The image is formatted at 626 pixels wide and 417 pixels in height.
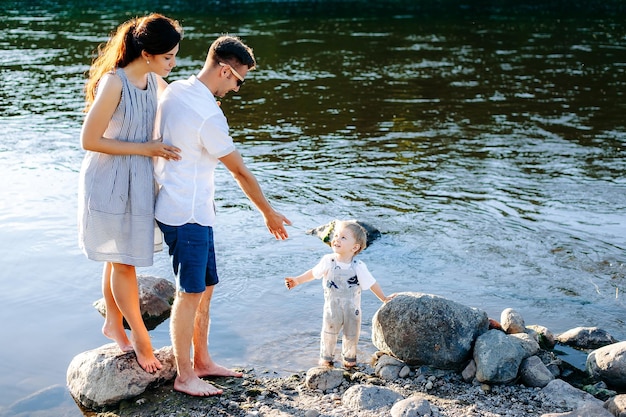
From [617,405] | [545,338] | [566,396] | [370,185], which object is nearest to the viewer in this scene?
[617,405]

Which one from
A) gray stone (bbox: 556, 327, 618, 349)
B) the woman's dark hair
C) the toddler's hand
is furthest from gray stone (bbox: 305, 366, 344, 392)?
the woman's dark hair

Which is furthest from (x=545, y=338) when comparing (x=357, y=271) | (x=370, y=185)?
(x=370, y=185)

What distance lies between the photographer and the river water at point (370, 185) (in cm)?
672

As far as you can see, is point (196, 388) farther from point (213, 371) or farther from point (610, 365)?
point (610, 365)

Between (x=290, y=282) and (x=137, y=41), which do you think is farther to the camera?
(x=290, y=282)

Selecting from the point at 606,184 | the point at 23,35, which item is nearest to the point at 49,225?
the point at 606,184

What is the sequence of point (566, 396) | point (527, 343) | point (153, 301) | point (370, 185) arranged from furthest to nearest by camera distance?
point (370, 185)
point (153, 301)
point (527, 343)
point (566, 396)

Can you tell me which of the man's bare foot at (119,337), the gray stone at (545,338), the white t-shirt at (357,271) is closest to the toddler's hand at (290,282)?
the white t-shirt at (357,271)

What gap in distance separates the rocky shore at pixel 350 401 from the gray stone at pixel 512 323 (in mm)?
660

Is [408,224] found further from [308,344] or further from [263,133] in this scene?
[263,133]

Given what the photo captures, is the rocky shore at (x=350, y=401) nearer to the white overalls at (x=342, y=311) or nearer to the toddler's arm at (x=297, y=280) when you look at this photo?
the white overalls at (x=342, y=311)

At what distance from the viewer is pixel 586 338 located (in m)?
6.13

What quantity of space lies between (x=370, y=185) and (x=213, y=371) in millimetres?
5346

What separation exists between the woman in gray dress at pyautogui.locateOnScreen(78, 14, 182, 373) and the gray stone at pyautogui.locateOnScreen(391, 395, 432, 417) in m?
1.72
